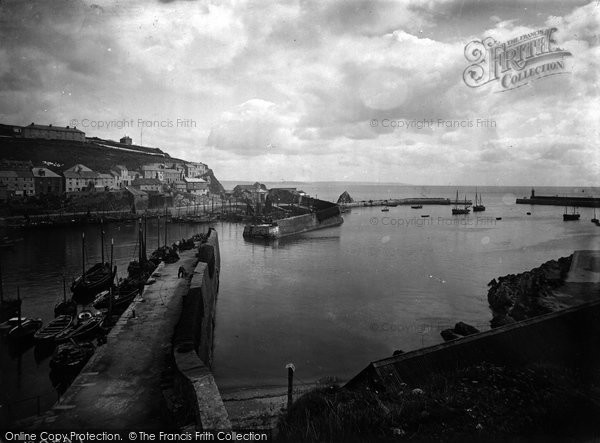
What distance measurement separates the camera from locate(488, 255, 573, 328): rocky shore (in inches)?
701

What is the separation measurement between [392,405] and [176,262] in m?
21.0

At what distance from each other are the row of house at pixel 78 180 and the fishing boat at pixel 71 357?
55.6 metres

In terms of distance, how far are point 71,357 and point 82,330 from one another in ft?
9.81

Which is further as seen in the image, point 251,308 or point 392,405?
point 251,308

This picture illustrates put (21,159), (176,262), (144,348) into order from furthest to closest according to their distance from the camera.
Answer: (21,159) → (176,262) → (144,348)

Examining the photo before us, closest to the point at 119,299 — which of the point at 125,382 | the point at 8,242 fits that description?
the point at 125,382

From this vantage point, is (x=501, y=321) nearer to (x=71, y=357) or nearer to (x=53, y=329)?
(x=71, y=357)

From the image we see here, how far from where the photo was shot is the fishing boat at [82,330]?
1625 cm

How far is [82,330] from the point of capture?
1670 cm

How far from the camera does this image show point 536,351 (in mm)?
10547

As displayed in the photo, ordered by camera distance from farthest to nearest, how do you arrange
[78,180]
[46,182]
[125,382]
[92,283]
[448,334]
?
[78,180]
[46,182]
[92,283]
[448,334]
[125,382]

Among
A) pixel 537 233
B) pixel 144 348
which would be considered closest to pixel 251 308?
pixel 144 348

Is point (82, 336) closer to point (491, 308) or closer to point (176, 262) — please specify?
point (176, 262)

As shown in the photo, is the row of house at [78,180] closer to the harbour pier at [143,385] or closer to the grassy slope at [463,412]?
the harbour pier at [143,385]
